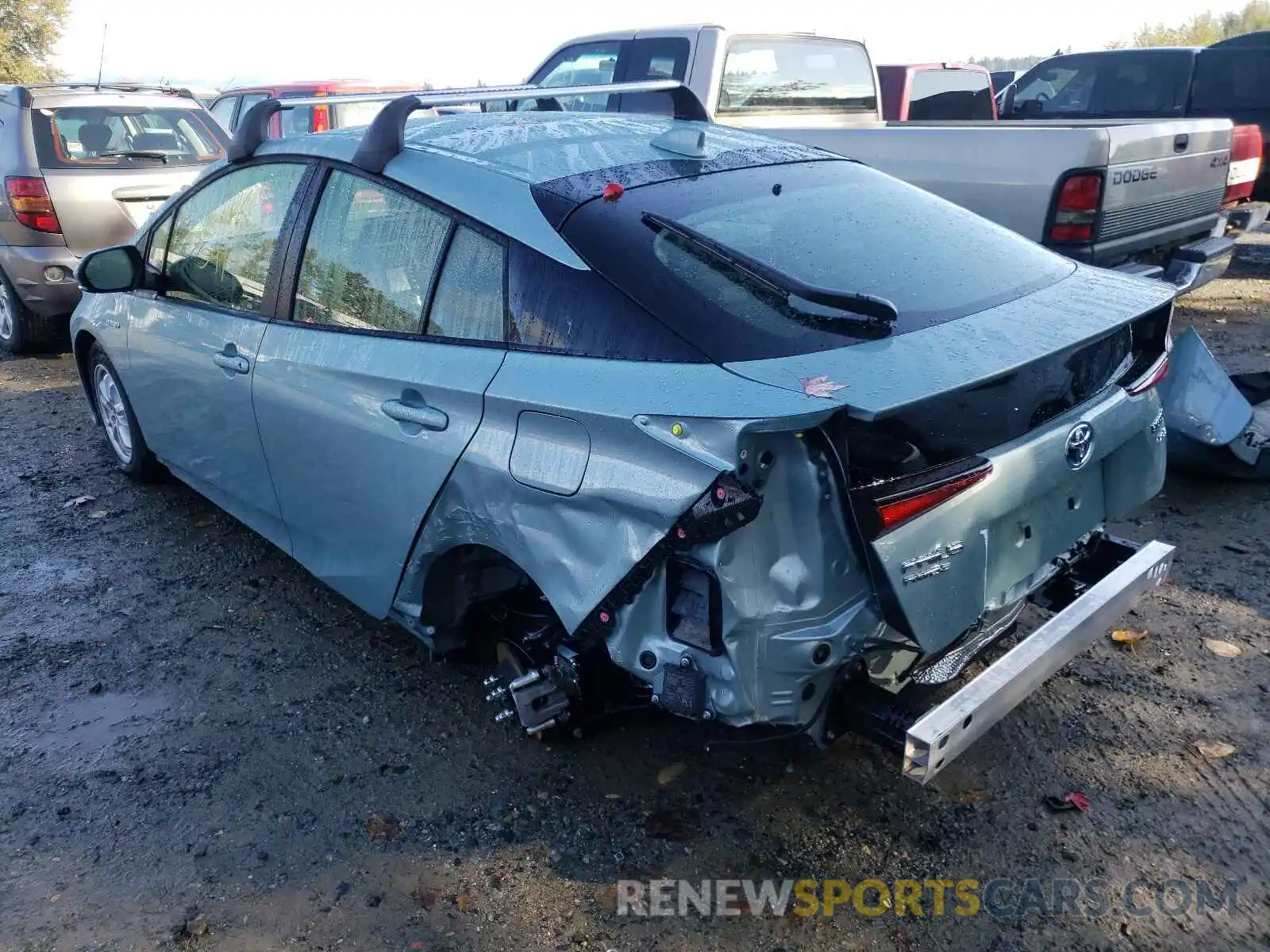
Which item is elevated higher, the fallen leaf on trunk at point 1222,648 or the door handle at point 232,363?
the door handle at point 232,363

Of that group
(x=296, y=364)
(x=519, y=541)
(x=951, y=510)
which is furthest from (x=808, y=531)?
(x=296, y=364)

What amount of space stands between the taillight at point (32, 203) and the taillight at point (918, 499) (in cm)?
698

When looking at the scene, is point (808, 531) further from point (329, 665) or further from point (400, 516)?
point (329, 665)

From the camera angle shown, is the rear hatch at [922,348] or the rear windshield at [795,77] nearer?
the rear hatch at [922,348]

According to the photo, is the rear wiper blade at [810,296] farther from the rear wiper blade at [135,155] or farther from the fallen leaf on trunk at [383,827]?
the rear wiper blade at [135,155]

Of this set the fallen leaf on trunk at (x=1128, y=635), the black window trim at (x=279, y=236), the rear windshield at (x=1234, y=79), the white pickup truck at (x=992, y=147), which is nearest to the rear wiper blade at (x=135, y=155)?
the white pickup truck at (x=992, y=147)

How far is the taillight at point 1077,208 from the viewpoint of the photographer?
18.6ft

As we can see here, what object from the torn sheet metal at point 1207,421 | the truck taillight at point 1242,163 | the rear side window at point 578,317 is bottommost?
the torn sheet metal at point 1207,421

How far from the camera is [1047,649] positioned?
103 inches

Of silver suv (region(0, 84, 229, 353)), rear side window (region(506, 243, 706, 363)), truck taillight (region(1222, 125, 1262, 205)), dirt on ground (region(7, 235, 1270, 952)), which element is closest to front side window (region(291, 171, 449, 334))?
rear side window (region(506, 243, 706, 363))

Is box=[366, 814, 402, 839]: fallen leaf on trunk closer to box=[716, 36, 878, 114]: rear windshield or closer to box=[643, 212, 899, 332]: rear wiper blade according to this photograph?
box=[643, 212, 899, 332]: rear wiper blade

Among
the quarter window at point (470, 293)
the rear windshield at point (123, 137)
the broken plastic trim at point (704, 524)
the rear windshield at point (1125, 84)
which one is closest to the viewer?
the broken plastic trim at point (704, 524)

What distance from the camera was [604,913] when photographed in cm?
256

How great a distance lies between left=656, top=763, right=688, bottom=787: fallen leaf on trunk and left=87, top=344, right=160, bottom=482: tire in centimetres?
315
